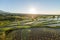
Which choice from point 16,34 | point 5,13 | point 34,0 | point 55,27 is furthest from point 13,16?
point 55,27

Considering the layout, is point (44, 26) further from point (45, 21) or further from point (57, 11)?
point (57, 11)

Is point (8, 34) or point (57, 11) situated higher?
point (57, 11)

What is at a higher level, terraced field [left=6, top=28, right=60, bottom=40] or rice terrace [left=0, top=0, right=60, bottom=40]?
rice terrace [left=0, top=0, right=60, bottom=40]

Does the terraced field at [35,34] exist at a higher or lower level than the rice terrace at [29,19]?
lower

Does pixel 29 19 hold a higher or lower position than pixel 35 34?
higher

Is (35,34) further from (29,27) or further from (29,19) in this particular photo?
(29,19)

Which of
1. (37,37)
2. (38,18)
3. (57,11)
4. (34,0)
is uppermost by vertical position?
(34,0)

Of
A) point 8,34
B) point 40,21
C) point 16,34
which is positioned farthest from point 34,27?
point 8,34

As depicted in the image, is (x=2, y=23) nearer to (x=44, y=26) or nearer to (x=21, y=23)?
(x=21, y=23)

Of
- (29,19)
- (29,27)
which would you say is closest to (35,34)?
(29,27)
